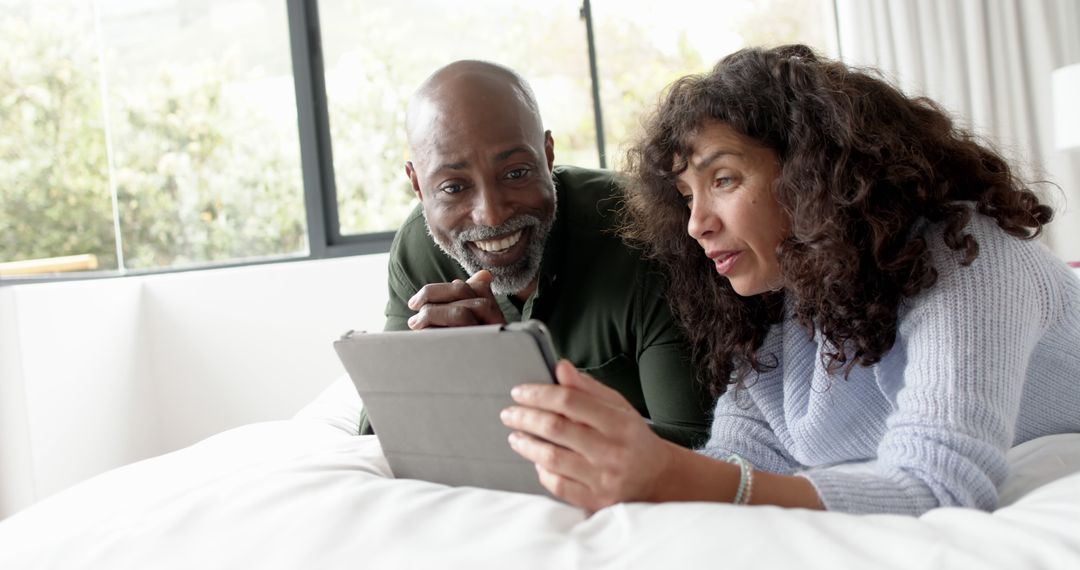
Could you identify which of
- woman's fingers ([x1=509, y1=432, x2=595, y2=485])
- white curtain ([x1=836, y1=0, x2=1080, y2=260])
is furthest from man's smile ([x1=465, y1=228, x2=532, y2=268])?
white curtain ([x1=836, y1=0, x2=1080, y2=260])

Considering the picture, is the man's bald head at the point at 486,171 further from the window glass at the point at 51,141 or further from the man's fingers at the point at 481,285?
the window glass at the point at 51,141

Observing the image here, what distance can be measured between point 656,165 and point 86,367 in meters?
2.22

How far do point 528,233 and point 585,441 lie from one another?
2.52ft

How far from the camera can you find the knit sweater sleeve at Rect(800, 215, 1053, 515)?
95cm

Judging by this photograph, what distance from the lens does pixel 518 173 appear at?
1.62 meters

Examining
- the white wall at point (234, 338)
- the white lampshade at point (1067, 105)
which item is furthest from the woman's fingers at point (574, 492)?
the white lampshade at point (1067, 105)

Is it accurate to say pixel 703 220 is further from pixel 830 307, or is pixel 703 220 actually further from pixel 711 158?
pixel 830 307

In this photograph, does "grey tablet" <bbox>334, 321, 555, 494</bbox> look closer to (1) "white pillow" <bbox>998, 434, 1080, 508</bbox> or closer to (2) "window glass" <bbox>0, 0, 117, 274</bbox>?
(1) "white pillow" <bbox>998, 434, 1080, 508</bbox>

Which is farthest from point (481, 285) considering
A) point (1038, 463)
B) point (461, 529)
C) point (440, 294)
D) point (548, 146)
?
point (1038, 463)

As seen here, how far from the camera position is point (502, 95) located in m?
1.63

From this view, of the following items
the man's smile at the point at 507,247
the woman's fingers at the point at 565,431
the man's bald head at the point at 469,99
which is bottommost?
the woman's fingers at the point at 565,431

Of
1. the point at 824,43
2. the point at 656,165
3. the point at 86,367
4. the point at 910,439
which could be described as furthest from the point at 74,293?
the point at 824,43

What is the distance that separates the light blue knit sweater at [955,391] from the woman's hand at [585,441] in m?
0.20

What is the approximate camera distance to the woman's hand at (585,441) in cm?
90
